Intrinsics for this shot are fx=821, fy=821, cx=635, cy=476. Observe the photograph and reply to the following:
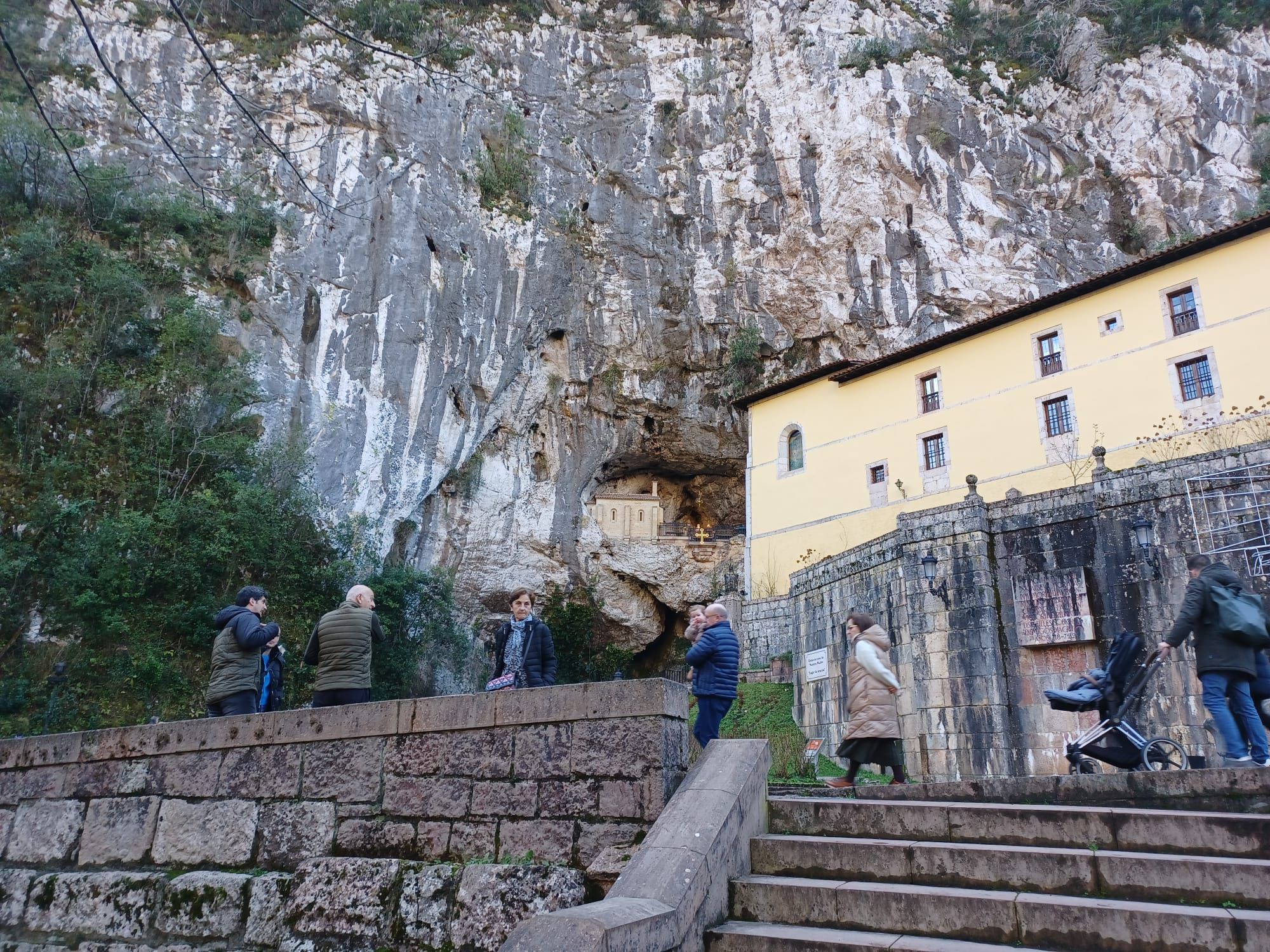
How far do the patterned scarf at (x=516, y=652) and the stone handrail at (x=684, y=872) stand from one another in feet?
6.78

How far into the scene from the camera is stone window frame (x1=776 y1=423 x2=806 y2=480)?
25484 millimetres

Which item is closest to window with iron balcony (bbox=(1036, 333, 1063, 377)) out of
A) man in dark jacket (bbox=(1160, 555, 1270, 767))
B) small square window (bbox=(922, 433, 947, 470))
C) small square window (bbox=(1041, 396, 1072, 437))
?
small square window (bbox=(1041, 396, 1072, 437))

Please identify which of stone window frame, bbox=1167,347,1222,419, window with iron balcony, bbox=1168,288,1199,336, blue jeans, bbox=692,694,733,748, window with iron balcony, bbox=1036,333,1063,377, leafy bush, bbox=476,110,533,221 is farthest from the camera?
leafy bush, bbox=476,110,533,221

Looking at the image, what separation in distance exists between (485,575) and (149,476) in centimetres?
1091

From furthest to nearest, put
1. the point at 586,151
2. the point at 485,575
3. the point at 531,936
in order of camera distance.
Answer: the point at 586,151, the point at 485,575, the point at 531,936

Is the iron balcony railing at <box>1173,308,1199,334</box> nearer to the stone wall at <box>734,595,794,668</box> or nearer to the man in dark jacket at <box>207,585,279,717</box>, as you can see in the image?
the stone wall at <box>734,595,794,668</box>

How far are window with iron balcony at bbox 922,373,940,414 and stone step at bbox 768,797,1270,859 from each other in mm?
19063

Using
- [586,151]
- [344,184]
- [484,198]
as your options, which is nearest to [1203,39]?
[586,151]

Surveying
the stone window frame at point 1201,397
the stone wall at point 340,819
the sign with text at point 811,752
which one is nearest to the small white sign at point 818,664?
the sign with text at point 811,752

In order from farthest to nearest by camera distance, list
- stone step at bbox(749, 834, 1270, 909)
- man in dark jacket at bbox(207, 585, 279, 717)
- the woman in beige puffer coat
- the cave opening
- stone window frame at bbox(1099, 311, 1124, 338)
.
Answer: the cave opening, stone window frame at bbox(1099, 311, 1124, 338), man in dark jacket at bbox(207, 585, 279, 717), the woman in beige puffer coat, stone step at bbox(749, 834, 1270, 909)

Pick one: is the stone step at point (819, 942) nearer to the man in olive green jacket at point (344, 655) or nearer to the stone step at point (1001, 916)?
the stone step at point (1001, 916)

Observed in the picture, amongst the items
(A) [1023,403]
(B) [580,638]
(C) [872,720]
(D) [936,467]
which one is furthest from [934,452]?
(C) [872,720]

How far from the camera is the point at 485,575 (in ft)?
91.1

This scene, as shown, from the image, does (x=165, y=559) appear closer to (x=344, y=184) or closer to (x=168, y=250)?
(x=168, y=250)
